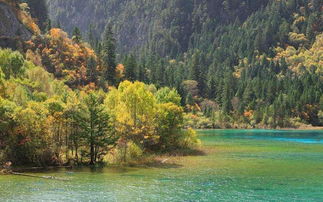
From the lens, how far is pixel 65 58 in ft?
536

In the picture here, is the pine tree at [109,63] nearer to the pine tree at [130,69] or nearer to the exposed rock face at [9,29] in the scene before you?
the pine tree at [130,69]

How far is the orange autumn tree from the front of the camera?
157 meters

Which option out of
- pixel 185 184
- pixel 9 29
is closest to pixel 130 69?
pixel 9 29

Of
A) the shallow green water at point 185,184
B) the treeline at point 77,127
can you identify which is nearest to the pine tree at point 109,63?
the treeline at point 77,127

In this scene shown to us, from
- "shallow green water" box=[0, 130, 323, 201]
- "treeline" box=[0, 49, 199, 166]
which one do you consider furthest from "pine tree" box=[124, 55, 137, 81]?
"shallow green water" box=[0, 130, 323, 201]

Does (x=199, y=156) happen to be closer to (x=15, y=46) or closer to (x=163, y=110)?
(x=163, y=110)

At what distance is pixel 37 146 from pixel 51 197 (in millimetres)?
17975

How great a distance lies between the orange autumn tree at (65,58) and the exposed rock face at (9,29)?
491 cm

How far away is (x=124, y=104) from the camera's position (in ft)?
264

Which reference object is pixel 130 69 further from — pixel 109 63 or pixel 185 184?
pixel 185 184

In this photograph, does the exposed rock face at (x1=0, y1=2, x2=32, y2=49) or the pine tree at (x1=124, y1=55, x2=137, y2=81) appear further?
the pine tree at (x1=124, y1=55, x2=137, y2=81)

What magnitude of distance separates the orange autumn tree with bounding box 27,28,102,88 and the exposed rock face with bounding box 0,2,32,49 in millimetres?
4910

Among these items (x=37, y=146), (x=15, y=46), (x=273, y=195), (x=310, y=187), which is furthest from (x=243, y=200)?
(x=15, y=46)

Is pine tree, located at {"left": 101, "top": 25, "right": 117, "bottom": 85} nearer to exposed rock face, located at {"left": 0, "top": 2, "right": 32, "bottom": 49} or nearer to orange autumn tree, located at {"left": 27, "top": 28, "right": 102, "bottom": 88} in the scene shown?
orange autumn tree, located at {"left": 27, "top": 28, "right": 102, "bottom": 88}
